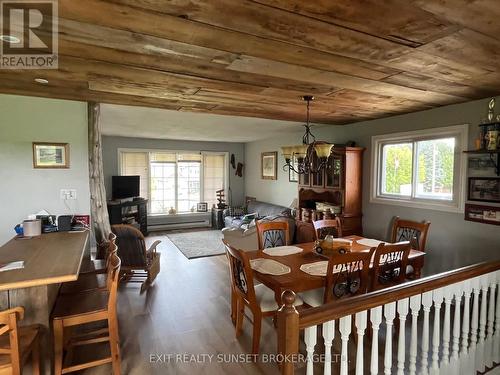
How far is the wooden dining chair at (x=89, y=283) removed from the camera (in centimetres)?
242

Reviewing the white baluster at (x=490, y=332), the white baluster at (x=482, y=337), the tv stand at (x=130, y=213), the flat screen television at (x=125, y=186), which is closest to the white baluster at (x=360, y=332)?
the white baluster at (x=482, y=337)

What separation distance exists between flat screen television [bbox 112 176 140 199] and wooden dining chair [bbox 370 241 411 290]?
585 centimetres

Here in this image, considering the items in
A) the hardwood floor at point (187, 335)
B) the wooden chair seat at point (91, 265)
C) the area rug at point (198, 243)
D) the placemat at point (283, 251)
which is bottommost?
the hardwood floor at point (187, 335)

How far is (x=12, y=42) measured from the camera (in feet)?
5.83

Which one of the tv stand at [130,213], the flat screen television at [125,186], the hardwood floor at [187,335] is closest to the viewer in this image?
the hardwood floor at [187,335]

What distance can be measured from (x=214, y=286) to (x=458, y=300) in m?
2.77

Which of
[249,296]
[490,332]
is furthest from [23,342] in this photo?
[490,332]

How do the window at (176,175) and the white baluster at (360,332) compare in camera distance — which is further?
the window at (176,175)

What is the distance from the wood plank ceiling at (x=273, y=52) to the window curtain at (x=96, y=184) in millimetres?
290

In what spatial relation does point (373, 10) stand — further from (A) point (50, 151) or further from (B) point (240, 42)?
(A) point (50, 151)

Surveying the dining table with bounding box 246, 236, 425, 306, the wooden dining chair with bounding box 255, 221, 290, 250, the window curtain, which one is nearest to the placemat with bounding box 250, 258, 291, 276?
the dining table with bounding box 246, 236, 425, 306

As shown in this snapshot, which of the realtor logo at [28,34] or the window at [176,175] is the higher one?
the realtor logo at [28,34]

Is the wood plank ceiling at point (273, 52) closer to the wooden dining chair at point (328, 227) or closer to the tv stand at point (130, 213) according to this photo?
the wooden dining chair at point (328, 227)

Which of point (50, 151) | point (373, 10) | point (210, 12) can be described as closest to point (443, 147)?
point (373, 10)
